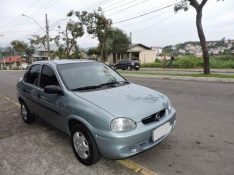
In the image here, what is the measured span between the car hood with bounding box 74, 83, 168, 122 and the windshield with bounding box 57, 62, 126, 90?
0.34 meters

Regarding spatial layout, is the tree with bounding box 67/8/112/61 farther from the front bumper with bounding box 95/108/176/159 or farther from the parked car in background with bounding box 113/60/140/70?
the front bumper with bounding box 95/108/176/159

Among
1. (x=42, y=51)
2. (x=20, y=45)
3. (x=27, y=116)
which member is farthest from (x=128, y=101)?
(x=42, y=51)

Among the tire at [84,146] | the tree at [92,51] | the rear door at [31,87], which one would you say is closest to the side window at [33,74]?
the rear door at [31,87]

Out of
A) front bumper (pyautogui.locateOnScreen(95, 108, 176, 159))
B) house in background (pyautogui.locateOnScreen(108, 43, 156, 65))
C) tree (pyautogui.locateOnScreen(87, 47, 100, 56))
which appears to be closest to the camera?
front bumper (pyautogui.locateOnScreen(95, 108, 176, 159))

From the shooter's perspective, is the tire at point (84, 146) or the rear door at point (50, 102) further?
the rear door at point (50, 102)

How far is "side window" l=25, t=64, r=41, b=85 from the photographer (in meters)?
5.68

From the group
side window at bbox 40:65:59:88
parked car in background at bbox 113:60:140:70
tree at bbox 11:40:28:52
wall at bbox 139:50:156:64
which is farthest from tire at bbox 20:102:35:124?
tree at bbox 11:40:28:52

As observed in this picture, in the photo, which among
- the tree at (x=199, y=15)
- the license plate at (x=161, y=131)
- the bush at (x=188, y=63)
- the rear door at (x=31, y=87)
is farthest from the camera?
the bush at (x=188, y=63)

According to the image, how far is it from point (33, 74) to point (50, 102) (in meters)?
1.42

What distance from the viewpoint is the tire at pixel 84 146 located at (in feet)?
12.4

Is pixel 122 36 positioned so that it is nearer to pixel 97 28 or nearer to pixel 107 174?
pixel 97 28

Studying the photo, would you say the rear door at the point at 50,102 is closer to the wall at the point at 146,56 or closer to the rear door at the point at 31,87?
the rear door at the point at 31,87

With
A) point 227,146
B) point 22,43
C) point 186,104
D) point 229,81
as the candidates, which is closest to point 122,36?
point 22,43

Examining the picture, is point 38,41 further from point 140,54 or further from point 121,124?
point 121,124
